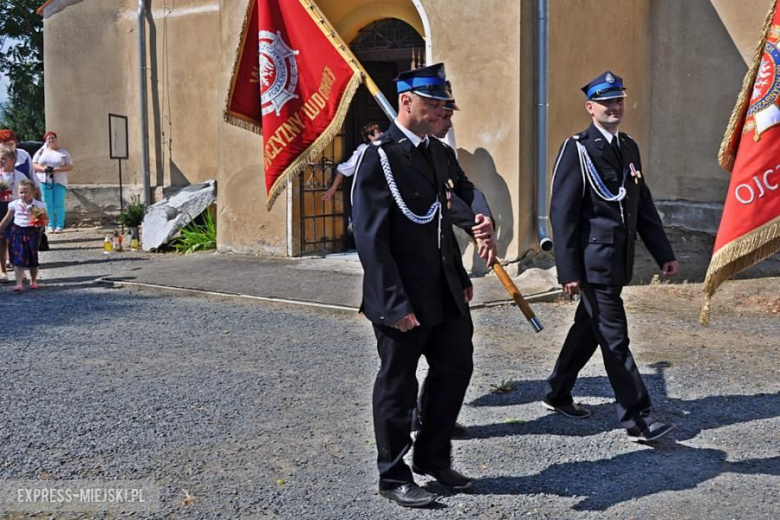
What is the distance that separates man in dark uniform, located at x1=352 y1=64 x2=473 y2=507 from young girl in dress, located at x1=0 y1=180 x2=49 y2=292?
654 cm

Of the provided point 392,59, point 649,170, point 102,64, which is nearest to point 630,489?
point 649,170

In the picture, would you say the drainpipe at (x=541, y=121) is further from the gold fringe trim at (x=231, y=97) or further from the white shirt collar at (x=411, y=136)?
the white shirt collar at (x=411, y=136)

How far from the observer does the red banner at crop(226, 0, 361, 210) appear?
8281 millimetres

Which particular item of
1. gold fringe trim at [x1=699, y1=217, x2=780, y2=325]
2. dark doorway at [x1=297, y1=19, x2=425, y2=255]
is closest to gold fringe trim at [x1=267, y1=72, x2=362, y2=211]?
dark doorway at [x1=297, y1=19, x2=425, y2=255]

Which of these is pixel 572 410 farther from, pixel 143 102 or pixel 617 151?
pixel 143 102

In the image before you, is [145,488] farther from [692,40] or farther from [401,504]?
[692,40]

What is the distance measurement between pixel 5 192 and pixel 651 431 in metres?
8.16

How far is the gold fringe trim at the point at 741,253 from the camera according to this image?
5.29 m

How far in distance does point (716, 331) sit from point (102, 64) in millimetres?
11927

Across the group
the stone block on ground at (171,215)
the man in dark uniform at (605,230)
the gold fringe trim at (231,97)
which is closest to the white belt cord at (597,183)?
the man in dark uniform at (605,230)

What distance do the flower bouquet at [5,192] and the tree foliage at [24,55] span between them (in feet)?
57.1

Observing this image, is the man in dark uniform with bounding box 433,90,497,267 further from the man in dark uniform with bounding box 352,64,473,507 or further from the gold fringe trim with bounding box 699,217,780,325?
the gold fringe trim with bounding box 699,217,780,325

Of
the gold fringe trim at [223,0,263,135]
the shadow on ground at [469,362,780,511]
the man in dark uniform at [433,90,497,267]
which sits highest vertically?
the gold fringe trim at [223,0,263,135]

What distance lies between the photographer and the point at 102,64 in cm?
1547
